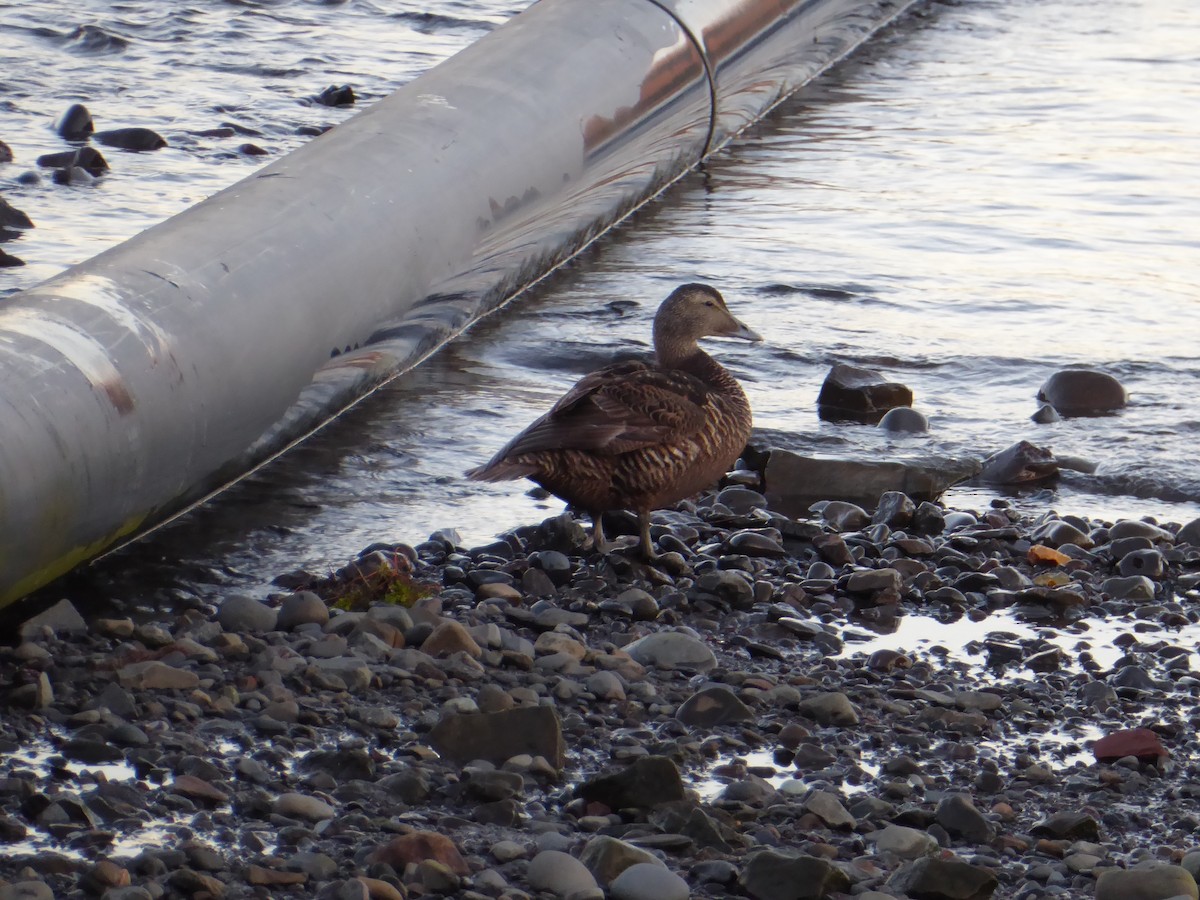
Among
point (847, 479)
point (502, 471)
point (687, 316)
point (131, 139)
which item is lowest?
point (847, 479)

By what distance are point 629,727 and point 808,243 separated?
4.98 meters

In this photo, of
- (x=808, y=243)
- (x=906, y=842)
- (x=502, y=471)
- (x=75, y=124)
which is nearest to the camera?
(x=906, y=842)

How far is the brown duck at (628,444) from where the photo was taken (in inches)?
213

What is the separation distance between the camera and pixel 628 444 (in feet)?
17.7

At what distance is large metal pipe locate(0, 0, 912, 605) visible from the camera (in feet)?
16.5

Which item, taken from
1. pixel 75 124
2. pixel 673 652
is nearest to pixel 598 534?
pixel 673 652

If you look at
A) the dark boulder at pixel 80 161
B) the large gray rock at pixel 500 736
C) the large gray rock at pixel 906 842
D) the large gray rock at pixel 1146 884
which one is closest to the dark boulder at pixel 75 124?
the dark boulder at pixel 80 161

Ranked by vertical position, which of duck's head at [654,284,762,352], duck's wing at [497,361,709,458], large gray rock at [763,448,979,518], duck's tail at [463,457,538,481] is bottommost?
large gray rock at [763,448,979,518]

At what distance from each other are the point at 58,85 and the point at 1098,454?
7150 mm

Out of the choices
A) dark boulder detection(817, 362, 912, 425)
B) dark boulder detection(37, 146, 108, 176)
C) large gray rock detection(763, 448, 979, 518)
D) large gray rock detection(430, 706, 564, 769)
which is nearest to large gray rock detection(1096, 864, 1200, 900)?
large gray rock detection(430, 706, 564, 769)

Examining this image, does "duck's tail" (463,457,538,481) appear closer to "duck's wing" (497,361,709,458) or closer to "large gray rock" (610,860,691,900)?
"duck's wing" (497,361,709,458)

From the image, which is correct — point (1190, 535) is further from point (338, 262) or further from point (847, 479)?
point (338, 262)

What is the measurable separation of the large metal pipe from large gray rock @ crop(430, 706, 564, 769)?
4.39 ft

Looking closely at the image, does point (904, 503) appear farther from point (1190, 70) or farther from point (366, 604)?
point (1190, 70)
